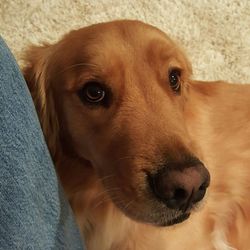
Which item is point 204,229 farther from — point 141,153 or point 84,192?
point 141,153

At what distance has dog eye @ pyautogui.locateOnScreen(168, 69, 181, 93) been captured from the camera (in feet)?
4.01

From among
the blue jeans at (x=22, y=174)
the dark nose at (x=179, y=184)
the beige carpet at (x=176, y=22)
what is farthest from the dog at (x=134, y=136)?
the beige carpet at (x=176, y=22)

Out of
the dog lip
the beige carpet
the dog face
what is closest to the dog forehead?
the dog face

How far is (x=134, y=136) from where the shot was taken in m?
1.08

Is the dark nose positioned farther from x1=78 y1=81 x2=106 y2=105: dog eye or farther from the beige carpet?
the beige carpet

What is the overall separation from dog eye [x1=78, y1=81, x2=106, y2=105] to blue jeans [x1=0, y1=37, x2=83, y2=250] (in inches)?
7.4

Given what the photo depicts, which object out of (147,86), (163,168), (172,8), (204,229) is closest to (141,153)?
(163,168)

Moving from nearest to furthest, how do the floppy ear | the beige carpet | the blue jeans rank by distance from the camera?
1. the blue jeans
2. the floppy ear
3. the beige carpet

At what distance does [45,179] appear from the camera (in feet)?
3.33

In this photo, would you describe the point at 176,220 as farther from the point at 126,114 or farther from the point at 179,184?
the point at 126,114

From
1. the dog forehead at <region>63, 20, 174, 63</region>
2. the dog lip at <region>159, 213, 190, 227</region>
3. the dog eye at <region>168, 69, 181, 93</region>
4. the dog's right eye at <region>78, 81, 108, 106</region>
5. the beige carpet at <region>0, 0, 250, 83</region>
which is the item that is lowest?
the beige carpet at <region>0, 0, 250, 83</region>

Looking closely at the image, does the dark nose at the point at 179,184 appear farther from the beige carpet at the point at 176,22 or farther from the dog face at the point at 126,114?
the beige carpet at the point at 176,22

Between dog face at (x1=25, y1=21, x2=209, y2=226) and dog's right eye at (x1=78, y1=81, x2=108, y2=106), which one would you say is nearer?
dog face at (x1=25, y1=21, x2=209, y2=226)

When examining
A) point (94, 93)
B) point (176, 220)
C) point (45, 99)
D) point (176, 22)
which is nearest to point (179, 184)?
point (176, 220)
